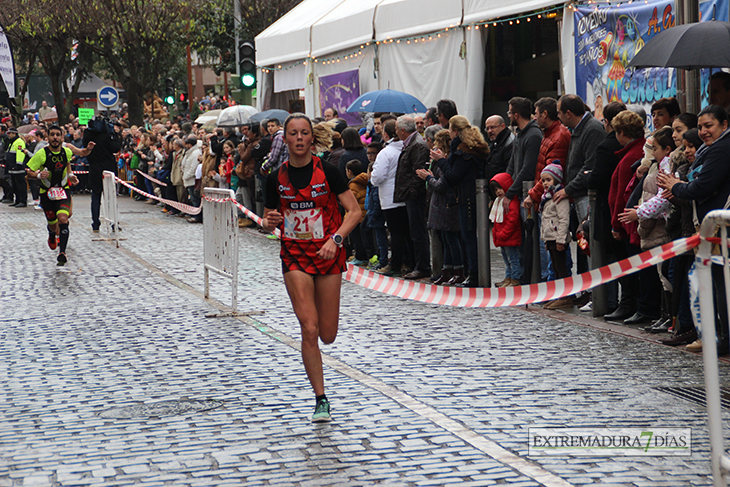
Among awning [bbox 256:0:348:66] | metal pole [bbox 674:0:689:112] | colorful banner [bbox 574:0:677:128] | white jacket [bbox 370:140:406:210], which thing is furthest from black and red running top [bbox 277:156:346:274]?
awning [bbox 256:0:348:66]

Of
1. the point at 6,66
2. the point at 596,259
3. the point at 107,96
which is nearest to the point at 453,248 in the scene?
the point at 596,259

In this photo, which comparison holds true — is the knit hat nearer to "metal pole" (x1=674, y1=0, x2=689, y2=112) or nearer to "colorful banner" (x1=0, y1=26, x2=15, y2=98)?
"metal pole" (x1=674, y1=0, x2=689, y2=112)

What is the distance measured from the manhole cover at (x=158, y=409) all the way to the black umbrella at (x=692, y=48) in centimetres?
454

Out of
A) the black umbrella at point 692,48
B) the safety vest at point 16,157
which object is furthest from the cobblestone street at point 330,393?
the safety vest at point 16,157

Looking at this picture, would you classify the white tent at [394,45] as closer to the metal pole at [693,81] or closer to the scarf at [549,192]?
the metal pole at [693,81]

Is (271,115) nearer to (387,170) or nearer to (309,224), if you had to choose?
Result: (387,170)

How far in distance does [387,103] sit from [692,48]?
793 cm

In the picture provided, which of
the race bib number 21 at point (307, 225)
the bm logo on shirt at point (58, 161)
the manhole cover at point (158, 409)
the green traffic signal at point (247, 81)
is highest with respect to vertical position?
the green traffic signal at point (247, 81)

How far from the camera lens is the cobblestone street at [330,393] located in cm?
481

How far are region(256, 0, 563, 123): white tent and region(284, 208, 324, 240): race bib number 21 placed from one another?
25.3 ft

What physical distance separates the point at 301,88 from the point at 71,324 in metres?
13.7

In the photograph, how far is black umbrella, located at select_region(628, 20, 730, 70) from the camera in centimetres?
775

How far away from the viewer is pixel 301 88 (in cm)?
2230

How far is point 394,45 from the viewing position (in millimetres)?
17391
